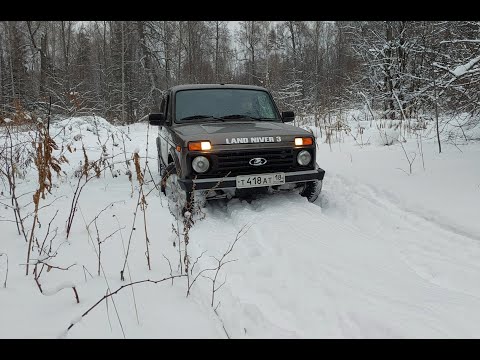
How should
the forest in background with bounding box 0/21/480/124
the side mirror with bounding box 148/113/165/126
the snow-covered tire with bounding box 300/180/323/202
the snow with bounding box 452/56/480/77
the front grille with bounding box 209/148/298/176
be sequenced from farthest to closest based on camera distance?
the forest in background with bounding box 0/21/480/124 < the snow with bounding box 452/56/480/77 < the side mirror with bounding box 148/113/165/126 < the snow-covered tire with bounding box 300/180/323/202 < the front grille with bounding box 209/148/298/176

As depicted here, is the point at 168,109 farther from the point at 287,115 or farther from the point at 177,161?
the point at 287,115

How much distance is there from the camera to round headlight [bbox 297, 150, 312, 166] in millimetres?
4602

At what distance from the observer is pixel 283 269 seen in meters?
2.89

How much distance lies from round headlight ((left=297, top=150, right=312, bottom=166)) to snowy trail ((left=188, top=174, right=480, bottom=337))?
1.71 ft

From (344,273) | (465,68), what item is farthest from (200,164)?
(465,68)

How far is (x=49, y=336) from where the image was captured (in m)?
1.94

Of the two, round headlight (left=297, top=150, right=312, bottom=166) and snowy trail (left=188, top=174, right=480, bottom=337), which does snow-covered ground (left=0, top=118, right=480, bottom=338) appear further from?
round headlight (left=297, top=150, right=312, bottom=166)

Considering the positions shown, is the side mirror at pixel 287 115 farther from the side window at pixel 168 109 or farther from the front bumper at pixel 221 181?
the side window at pixel 168 109

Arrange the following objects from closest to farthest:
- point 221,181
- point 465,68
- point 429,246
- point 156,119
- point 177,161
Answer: point 429,246 < point 221,181 < point 177,161 < point 156,119 < point 465,68

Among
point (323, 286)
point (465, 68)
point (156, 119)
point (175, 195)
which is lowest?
point (323, 286)

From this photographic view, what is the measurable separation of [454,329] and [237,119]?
3.79 metres

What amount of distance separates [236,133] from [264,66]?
28.1m

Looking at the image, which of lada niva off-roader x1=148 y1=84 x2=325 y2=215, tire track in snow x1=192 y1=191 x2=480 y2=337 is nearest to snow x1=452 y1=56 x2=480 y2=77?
lada niva off-roader x1=148 y1=84 x2=325 y2=215
